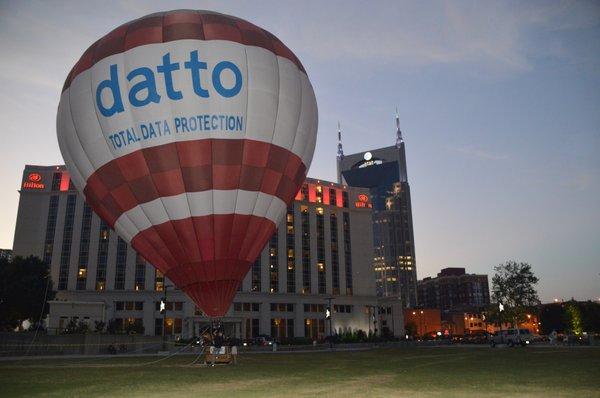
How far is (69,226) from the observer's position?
93875 mm

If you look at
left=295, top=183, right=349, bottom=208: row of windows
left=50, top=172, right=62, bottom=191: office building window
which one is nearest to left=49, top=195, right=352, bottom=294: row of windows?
left=50, top=172, right=62, bottom=191: office building window

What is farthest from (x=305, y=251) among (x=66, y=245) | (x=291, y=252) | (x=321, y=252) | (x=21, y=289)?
(x=21, y=289)

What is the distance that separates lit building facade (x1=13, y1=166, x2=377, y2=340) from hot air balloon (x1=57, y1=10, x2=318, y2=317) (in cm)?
6286

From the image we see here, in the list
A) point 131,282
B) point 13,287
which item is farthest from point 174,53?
point 131,282

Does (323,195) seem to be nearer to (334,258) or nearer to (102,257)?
(334,258)

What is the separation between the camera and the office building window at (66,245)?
90.7 m

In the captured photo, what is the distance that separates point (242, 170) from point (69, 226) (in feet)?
269

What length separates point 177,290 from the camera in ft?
305

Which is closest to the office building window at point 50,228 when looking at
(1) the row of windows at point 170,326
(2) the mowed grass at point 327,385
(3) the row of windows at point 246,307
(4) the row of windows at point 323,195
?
(1) the row of windows at point 170,326

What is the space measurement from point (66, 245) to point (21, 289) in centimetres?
2846

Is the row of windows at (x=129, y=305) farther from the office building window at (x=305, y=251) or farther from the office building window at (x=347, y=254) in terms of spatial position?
the office building window at (x=347, y=254)

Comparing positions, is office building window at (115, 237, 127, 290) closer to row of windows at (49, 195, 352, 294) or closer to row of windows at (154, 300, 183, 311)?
row of windows at (49, 195, 352, 294)

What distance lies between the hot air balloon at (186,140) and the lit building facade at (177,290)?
62859mm

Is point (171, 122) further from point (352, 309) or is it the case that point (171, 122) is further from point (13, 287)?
point (352, 309)
